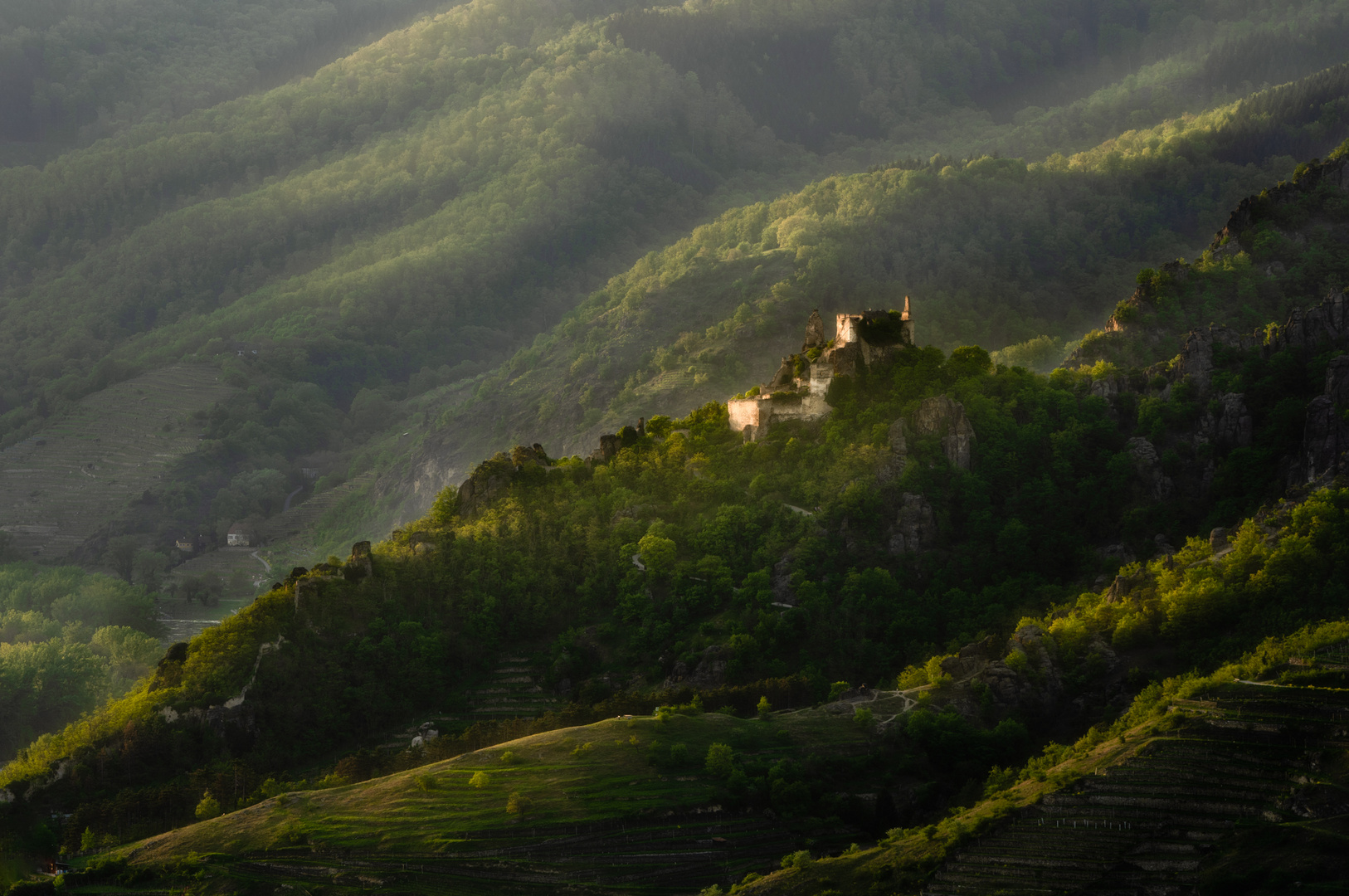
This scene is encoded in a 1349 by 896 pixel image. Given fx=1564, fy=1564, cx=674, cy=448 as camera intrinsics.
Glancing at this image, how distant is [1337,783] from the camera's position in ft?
205

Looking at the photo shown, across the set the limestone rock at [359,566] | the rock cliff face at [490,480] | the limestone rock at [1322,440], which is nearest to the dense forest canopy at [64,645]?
the limestone rock at [359,566]

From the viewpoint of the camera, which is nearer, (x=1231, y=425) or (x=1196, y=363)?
(x=1231, y=425)

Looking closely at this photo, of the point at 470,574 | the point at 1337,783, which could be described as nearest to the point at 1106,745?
the point at 1337,783

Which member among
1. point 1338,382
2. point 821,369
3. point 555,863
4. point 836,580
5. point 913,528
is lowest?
point 555,863

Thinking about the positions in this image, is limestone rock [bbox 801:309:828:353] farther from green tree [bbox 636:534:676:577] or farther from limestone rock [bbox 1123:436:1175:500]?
limestone rock [bbox 1123:436:1175:500]

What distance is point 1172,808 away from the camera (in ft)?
211

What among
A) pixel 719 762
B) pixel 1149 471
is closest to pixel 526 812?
pixel 719 762

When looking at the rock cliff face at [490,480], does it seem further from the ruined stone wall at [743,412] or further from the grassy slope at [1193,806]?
the grassy slope at [1193,806]

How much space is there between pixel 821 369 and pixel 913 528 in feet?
50.0

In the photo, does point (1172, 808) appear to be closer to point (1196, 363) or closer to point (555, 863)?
point (555, 863)

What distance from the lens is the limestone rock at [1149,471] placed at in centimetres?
10994

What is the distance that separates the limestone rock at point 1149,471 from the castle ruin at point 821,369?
749 inches

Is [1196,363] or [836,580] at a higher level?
[1196,363]

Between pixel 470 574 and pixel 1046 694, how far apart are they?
4402 cm
